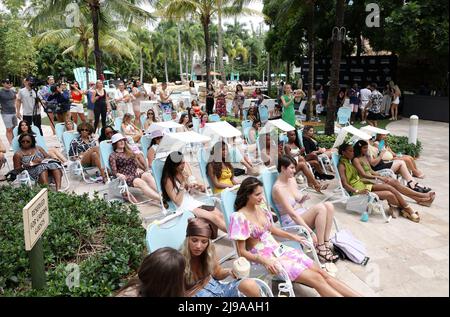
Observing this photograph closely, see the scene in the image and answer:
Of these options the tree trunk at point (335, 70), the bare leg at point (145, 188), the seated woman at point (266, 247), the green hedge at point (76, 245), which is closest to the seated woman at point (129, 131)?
the bare leg at point (145, 188)

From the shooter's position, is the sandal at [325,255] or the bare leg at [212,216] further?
the bare leg at [212,216]

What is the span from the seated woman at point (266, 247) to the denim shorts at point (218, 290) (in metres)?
0.43

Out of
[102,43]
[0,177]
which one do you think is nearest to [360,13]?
[0,177]

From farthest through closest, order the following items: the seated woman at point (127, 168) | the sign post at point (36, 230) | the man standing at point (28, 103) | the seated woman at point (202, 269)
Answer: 1. the man standing at point (28, 103)
2. the seated woman at point (127, 168)
3. the seated woman at point (202, 269)
4. the sign post at point (36, 230)

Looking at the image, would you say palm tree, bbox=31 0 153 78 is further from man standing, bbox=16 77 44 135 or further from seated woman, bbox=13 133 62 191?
seated woman, bbox=13 133 62 191

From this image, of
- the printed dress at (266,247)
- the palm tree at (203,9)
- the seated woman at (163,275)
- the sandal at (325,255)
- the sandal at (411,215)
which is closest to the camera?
the seated woman at (163,275)

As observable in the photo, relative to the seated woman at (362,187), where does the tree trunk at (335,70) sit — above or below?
above

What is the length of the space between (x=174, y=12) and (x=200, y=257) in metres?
18.2

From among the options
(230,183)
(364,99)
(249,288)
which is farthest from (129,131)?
(364,99)

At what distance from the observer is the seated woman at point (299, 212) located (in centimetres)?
422

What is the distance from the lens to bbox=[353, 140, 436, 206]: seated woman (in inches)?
233

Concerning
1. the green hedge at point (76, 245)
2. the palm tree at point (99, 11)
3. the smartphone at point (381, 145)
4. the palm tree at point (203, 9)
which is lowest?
the green hedge at point (76, 245)

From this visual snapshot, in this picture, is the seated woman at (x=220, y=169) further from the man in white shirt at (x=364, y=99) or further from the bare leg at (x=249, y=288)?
the man in white shirt at (x=364, y=99)

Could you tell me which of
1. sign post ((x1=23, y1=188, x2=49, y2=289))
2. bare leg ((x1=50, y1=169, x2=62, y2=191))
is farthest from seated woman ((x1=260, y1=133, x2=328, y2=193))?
sign post ((x1=23, y1=188, x2=49, y2=289))
